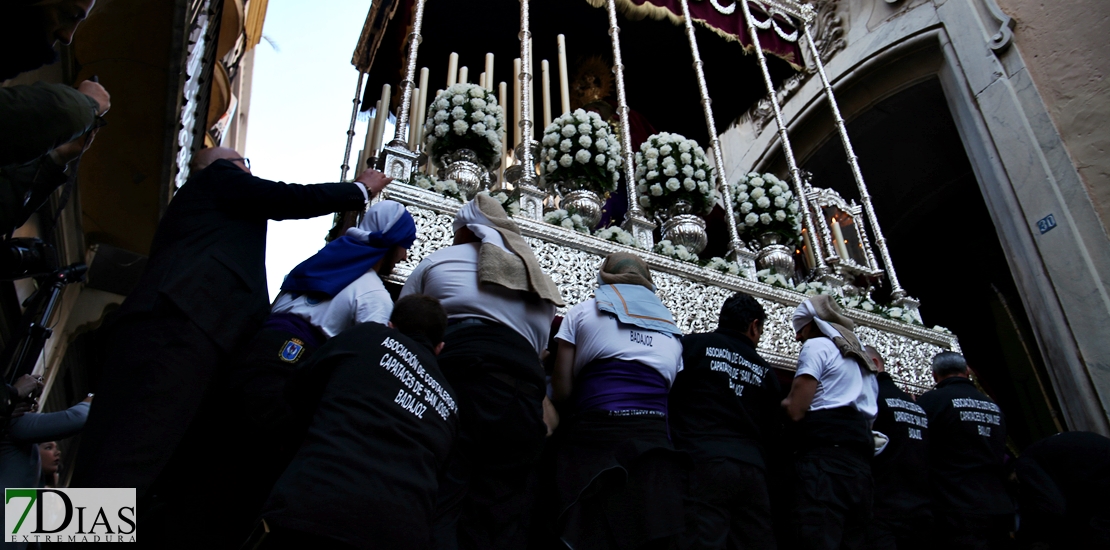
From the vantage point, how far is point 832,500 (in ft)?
8.23

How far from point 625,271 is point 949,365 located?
1886mm

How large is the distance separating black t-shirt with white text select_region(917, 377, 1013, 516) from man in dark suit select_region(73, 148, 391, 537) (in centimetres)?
281

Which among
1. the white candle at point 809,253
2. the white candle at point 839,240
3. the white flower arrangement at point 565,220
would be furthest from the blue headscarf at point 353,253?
the white candle at point 839,240

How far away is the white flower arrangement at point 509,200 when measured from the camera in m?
3.48

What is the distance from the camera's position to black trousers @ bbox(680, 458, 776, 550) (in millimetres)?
2262

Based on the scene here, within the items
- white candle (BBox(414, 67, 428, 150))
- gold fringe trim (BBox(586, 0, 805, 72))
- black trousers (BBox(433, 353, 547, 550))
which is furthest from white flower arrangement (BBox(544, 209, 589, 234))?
gold fringe trim (BBox(586, 0, 805, 72))

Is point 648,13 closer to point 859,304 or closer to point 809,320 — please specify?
point 859,304

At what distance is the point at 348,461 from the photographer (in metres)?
1.36

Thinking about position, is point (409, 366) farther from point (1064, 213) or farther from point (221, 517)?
point (1064, 213)

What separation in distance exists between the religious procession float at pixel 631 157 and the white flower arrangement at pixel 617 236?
1 cm

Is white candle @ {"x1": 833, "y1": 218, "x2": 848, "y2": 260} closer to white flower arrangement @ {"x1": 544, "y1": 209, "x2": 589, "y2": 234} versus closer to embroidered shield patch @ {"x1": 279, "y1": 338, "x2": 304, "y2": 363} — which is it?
white flower arrangement @ {"x1": 544, "y1": 209, "x2": 589, "y2": 234}

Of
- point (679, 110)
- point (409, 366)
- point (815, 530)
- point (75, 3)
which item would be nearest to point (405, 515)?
point (409, 366)

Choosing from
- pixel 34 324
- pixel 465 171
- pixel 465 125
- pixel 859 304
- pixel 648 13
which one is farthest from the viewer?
pixel 648 13

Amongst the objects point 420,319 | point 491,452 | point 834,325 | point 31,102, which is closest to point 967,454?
point 834,325
